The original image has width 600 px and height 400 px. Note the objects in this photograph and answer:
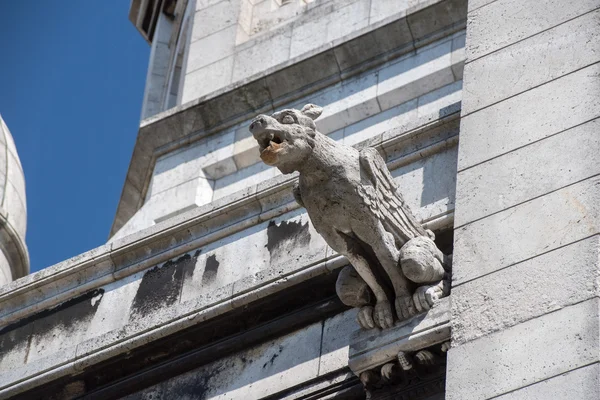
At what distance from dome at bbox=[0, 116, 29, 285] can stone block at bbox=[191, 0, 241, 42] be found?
3.74 metres

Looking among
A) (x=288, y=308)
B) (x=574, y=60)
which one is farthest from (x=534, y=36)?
(x=288, y=308)

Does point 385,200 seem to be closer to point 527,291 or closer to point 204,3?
point 527,291

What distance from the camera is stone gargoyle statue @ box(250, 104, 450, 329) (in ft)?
41.9

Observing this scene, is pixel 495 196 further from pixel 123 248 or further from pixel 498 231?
pixel 123 248

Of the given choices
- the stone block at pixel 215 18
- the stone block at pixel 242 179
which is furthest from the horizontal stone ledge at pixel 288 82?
the stone block at pixel 215 18

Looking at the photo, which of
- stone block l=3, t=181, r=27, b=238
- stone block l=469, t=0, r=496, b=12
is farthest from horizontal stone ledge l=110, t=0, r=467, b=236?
stone block l=469, t=0, r=496, b=12

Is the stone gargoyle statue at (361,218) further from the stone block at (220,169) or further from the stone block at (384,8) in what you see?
the stone block at (384,8)

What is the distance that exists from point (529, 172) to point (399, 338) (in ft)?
5.18

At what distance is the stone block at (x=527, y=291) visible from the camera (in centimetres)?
1197

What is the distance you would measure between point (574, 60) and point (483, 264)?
2.00 metres

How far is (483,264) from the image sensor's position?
41.6ft

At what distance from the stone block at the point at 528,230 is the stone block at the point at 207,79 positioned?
8508 millimetres

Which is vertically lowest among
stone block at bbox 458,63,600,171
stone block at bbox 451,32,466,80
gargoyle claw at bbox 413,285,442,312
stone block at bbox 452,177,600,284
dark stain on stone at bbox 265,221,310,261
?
stone block at bbox 451,32,466,80

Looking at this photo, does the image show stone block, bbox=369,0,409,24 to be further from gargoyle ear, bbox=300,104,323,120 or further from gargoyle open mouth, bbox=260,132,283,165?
gargoyle open mouth, bbox=260,132,283,165
